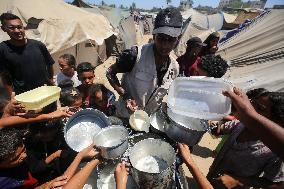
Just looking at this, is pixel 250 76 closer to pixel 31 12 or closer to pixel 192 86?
pixel 192 86

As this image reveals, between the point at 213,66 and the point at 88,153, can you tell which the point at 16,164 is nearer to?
the point at 88,153

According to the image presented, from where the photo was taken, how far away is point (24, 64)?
379 cm

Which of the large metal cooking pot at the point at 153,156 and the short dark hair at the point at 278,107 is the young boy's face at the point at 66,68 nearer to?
the large metal cooking pot at the point at 153,156

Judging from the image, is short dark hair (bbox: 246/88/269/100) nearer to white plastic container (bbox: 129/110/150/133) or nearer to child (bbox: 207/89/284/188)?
child (bbox: 207/89/284/188)

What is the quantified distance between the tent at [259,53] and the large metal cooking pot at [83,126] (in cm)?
518

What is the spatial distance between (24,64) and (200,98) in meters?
2.94

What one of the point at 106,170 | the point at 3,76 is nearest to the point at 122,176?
the point at 106,170

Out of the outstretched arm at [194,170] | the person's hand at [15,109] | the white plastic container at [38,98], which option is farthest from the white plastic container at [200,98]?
the person's hand at [15,109]

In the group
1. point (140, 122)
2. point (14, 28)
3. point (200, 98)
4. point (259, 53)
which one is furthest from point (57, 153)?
point (259, 53)

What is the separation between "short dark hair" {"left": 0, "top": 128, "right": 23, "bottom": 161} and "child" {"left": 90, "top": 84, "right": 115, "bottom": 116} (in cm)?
143

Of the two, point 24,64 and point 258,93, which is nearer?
point 258,93

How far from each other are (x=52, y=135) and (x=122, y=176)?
123 centimetres

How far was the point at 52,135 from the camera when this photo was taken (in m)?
2.59

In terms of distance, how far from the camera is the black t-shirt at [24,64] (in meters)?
3.70
